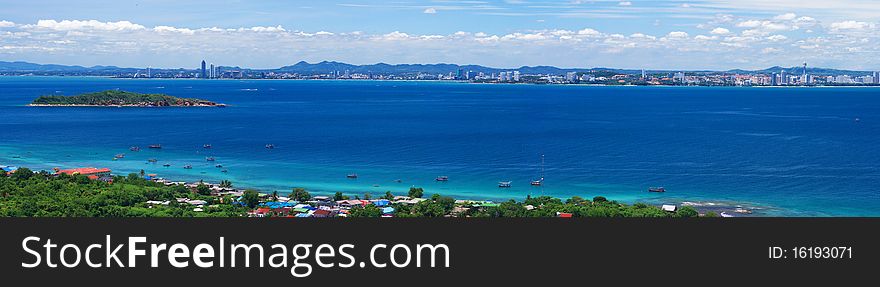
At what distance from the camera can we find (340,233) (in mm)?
3367

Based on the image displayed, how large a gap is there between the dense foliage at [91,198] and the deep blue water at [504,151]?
3.83 metres

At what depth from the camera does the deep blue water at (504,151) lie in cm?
2131

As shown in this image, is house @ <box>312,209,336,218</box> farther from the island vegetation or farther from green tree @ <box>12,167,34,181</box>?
green tree @ <box>12,167,34,181</box>

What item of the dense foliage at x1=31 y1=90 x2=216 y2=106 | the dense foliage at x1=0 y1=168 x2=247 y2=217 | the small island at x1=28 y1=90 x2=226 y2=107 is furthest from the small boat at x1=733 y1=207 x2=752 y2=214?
the dense foliage at x1=31 y1=90 x2=216 y2=106

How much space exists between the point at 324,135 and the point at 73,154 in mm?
11320

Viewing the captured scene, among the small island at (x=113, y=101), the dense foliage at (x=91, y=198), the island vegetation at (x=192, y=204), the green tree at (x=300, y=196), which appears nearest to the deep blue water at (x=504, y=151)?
the green tree at (x=300, y=196)

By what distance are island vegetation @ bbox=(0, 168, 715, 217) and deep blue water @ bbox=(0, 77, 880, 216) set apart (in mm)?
3012

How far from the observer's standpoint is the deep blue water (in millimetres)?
21312

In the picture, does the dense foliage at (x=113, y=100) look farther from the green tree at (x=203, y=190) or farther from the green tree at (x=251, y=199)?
the green tree at (x=251, y=199)

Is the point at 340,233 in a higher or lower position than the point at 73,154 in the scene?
higher

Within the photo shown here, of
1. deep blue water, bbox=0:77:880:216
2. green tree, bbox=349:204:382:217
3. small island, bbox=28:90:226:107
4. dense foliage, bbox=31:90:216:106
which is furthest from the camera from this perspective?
dense foliage, bbox=31:90:216:106

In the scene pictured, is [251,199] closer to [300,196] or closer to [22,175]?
[300,196]

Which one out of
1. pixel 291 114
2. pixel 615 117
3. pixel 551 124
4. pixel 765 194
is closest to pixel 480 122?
pixel 551 124

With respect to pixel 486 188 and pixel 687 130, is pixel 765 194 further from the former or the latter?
pixel 687 130
